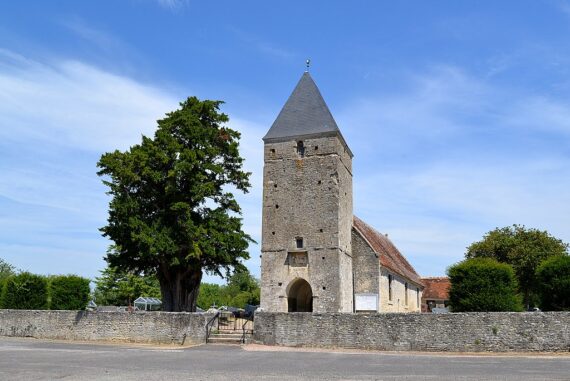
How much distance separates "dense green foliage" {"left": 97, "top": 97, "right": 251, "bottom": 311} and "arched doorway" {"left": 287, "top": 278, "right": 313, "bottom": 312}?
4.27 meters

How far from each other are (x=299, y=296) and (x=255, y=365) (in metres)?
18.0

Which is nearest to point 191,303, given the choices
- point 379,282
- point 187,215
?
point 187,215

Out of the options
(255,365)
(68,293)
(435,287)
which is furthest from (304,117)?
(435,287)

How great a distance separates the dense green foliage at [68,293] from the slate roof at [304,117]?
13353 mm

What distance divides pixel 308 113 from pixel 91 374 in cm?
2284

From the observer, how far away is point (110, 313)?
2255 centimetres

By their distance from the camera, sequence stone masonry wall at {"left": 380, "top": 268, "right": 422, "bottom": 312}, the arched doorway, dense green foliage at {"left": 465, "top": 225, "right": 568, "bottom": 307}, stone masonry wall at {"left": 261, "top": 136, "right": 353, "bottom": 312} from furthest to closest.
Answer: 1. dense green foliage at {"left": 465, "top": 225, "right": 568, "bottom": 307}
2. stone masonry wall at {"left": 380, "top": 268, "right": 422, "bottom": 312}
3. the arched doorway
4. stone masonry wall at {"left": 261, "top": 136, "right": 353, "bottom": 312}

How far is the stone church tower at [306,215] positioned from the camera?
28938mm

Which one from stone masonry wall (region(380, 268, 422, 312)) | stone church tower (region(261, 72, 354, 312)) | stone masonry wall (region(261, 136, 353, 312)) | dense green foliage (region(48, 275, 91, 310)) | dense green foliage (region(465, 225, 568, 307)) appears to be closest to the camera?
dense green foliage (region(48, 275, 91, 310))

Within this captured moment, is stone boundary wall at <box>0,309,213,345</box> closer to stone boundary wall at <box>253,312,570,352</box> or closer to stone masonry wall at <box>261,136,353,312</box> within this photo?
stone boundary wall at <box>253,312,570,352</box>

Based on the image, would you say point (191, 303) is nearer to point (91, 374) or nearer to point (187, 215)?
point (187, 215)

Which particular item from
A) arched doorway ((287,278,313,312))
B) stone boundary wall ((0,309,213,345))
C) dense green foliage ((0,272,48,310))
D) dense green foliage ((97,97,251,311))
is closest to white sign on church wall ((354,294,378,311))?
arched doorway ((287,278,313,312))

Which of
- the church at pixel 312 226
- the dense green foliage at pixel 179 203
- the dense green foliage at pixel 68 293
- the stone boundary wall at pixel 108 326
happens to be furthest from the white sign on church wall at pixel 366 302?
the dense green foliage at pixel 68 293

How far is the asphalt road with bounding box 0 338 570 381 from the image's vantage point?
1156 centimetres
